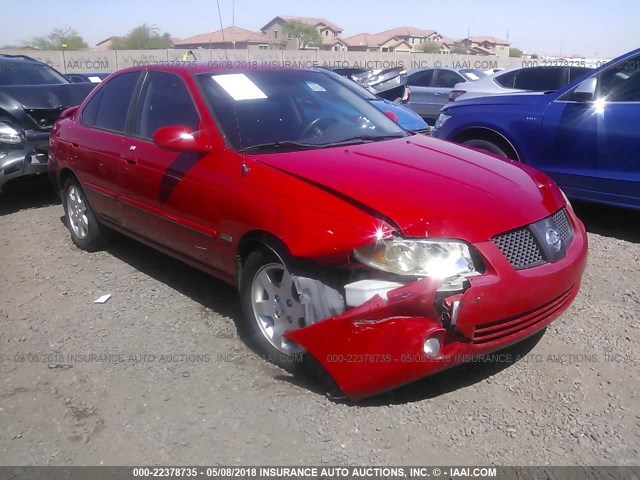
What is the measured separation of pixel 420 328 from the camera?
2.66 m

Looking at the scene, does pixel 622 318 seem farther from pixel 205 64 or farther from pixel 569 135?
pixel 205 64

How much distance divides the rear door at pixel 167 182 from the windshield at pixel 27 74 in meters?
4.94

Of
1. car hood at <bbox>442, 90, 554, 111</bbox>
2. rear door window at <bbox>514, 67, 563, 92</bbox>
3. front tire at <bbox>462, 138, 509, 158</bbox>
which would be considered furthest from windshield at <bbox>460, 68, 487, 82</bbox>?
front tire at <bbox>462, 138, 509, 158</bbox>

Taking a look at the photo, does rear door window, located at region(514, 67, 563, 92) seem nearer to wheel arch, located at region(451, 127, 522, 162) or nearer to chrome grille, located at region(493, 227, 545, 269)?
wheel arch, located at region(451, 127, 522, 162)

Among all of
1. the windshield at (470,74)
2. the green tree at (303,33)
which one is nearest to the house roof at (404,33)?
the green tree at (303,33)

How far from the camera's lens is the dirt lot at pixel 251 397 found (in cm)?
272

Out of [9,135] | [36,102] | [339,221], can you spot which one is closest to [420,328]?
[339,221]

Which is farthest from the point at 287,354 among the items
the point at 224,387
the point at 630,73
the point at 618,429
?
the point at 630,73

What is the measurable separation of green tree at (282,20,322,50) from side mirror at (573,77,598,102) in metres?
62.4

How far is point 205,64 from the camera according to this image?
4.41 m

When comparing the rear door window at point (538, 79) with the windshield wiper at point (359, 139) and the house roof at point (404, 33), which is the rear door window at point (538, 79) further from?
the house roof at point (404, 33)

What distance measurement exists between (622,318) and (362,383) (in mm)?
2050

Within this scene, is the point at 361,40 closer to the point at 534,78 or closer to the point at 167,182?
the point at 534,78

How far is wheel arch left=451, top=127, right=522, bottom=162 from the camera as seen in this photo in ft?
19.5
